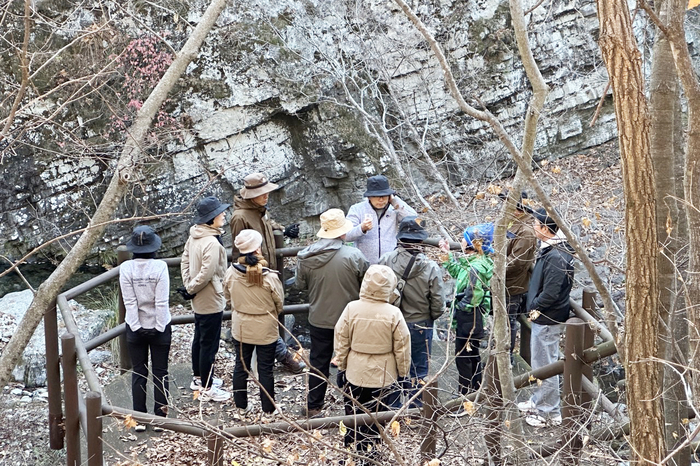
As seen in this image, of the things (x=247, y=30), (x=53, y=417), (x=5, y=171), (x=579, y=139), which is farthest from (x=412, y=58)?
(x=53, y=417)

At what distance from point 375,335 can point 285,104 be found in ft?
30.4

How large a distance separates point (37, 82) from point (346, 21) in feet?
18.2

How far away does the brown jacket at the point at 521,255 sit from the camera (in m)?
5.59

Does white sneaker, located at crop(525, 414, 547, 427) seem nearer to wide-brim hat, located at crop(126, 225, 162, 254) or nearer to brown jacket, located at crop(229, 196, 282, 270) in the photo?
brown jacket, located at crop(229, 196, 282, 270)

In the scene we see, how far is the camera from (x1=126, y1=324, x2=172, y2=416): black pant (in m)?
5.63

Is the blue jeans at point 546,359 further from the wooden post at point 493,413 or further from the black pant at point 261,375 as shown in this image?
the black pant at point 261,375

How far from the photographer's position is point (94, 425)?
427cm

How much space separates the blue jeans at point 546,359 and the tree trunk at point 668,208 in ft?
3.92

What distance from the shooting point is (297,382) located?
21.2 ft

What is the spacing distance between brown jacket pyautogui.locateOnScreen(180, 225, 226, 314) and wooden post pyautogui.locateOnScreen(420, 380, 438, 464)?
7.39 feet

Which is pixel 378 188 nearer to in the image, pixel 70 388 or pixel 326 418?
pixel 326 418

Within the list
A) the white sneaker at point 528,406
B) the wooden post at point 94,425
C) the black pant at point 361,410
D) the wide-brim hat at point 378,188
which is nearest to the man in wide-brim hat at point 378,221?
the wide-brim hat at point 378,188

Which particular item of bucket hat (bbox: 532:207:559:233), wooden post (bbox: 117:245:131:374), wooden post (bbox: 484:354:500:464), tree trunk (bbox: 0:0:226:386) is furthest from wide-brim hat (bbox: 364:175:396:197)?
tree trunk (bbox: 0:0:226:386)

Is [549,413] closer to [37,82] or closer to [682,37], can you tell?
[682,37]
